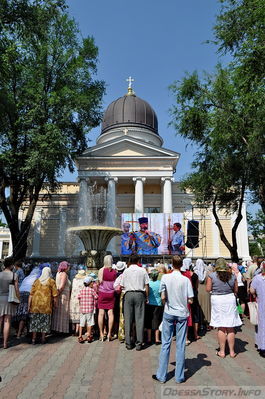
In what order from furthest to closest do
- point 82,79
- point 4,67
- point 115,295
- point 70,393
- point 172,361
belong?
point 82,79 → point 4,67 → point 115,295 → point 172,361 → point 70,393

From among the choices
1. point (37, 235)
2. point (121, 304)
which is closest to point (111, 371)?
point (121, 304)

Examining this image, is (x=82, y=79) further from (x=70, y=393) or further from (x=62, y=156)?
(x=70, y=393)

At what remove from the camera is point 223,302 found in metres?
5.18

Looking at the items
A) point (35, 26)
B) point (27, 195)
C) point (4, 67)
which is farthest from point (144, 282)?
point (27, 195)

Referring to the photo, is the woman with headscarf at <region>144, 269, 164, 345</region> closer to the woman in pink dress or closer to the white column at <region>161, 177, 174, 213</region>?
the woman in pink dress

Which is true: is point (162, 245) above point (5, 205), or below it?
below

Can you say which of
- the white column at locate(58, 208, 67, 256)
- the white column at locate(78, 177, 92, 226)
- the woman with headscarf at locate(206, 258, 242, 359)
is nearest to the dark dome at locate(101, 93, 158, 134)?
the white column at locate(78, 177, 92, 226)

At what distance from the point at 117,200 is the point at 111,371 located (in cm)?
2794

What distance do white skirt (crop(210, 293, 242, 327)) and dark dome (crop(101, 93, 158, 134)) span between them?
3572 cm

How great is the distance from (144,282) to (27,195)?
1682cm

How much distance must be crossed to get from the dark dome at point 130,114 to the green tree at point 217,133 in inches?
936

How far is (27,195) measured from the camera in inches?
817

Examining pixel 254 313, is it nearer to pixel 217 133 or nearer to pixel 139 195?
pixel 217 133

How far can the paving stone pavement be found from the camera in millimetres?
3891
